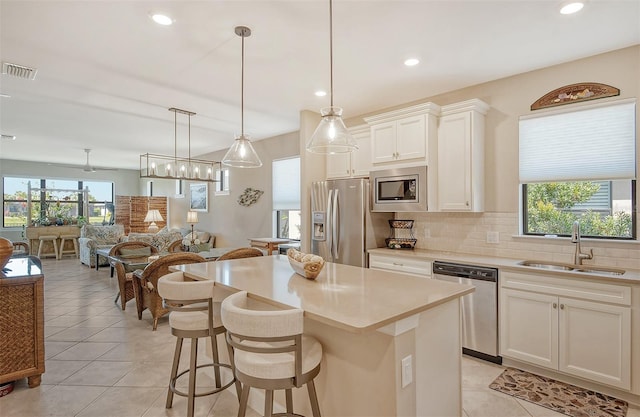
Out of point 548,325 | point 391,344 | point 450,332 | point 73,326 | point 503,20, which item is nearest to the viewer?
point 391,344

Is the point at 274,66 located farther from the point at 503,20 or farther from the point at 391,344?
the point at 391,344

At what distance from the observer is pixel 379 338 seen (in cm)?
159

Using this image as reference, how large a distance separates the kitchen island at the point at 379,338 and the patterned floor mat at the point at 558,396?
99cm

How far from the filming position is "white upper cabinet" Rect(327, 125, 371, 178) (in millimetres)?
4402

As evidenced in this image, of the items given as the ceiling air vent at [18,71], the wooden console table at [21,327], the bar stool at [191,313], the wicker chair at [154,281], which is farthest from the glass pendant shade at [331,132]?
the ceiling air vent at [18,71]

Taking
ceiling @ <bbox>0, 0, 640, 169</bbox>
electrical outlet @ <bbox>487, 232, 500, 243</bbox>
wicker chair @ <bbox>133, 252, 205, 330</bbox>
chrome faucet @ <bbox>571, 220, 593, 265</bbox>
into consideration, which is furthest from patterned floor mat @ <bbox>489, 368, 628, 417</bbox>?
wicker chair @ <bbox>133, 252, 205, 330</bbox>

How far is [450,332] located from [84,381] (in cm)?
288

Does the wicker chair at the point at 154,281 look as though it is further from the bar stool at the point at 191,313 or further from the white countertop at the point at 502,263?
the white countertop at the point at 502,263

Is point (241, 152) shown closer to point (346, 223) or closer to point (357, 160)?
point (346, 223)

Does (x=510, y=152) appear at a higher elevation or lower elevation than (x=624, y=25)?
lower

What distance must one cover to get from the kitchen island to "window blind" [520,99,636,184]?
2073 millimetres

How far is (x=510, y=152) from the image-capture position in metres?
3.51

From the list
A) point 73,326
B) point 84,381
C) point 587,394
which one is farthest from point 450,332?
point 73,326

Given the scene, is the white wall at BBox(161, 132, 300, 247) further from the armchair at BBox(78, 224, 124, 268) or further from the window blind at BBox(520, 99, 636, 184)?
the window blind at BBox(520, 99, 636, 184)
